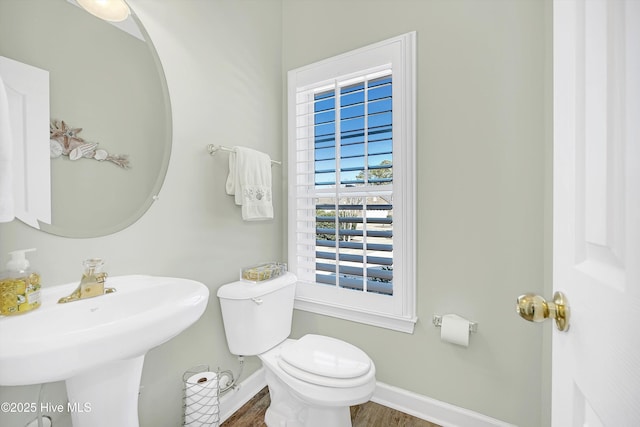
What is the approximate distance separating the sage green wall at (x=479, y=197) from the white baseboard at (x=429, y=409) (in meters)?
0.03

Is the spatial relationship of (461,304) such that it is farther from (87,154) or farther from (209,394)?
(87,154)

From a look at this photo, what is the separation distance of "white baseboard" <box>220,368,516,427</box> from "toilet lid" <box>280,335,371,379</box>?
49 cm

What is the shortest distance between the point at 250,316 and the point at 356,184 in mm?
940

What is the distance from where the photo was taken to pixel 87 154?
3.32 feet

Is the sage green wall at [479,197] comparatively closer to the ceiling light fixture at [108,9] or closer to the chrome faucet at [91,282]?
the ceiling light fixture at [108,9]

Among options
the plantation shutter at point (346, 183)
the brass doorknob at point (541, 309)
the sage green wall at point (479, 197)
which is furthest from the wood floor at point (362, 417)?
the brass doorknob at point (541, 309)

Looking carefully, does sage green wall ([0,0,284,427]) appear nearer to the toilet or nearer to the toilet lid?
the toilet

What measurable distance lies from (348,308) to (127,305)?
1.14 m

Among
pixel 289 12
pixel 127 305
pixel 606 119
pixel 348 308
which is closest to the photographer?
pixel 606 119

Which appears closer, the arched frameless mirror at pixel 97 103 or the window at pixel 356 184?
the arched frameless mirror at pixel 97 103

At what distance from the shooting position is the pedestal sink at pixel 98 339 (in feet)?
1.89

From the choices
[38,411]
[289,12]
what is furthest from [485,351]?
[289,12]

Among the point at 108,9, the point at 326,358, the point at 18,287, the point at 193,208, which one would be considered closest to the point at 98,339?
the point at 18,287

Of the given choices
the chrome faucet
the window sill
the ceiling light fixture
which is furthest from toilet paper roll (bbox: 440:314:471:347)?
the ceiling light fixture
